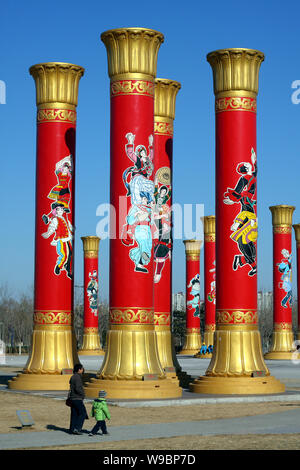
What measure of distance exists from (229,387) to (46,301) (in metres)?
6.90

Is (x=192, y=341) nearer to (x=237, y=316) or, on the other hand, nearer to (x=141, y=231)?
(x=237, y=316)

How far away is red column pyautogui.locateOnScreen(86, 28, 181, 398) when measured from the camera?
917 inches

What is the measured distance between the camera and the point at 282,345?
52344 mm

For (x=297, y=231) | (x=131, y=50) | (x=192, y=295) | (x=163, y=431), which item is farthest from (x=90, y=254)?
(x=163, y=431)

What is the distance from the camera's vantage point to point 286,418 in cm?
1881

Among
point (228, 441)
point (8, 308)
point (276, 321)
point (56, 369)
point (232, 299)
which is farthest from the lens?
point (8, 308)

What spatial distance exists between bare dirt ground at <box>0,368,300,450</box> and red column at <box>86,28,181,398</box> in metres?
1.61

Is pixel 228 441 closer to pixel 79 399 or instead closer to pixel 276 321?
pixel 79 399

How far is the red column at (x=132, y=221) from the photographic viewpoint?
→ 23297mm

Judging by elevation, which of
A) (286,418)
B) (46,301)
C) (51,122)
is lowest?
(286,418)

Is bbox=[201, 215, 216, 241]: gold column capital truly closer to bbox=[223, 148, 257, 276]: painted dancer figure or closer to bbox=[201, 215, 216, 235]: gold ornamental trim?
bbox=[201, 215, 216, 235]: gold ornamental trim

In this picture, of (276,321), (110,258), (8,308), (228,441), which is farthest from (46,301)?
(8,308)

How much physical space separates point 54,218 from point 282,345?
27554 mm

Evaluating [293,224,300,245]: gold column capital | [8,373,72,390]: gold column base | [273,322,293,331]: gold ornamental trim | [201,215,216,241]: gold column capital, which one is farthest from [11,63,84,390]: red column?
[293,224,300,245]: gold column capital
